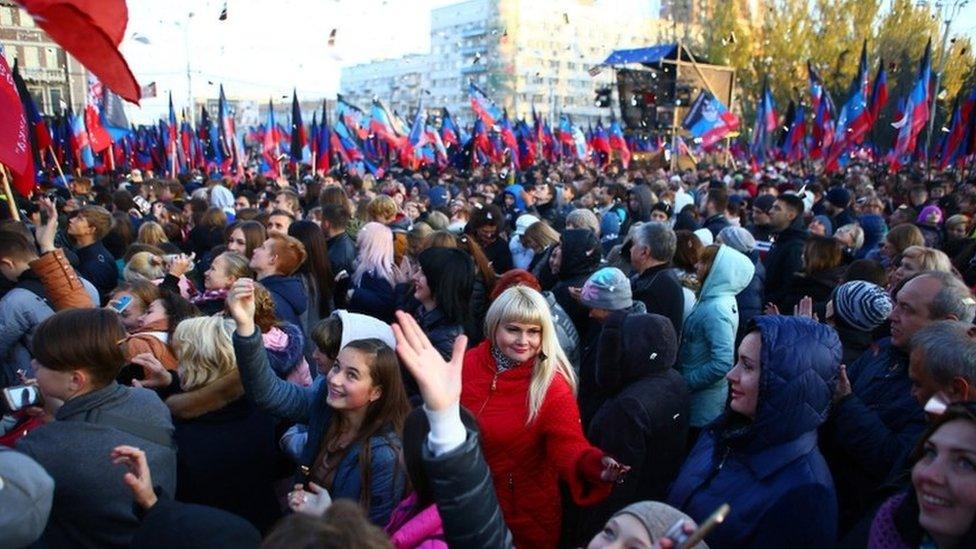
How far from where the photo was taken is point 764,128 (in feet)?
70.6

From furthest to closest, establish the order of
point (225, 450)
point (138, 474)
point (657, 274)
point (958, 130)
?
point (958, 130) → point (657, 274) → point (225, 450) → point (138, 474)

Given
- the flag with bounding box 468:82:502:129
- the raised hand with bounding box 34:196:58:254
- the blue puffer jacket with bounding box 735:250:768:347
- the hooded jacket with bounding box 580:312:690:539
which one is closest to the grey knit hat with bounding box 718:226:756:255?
the blue puffer jacket with bounding box 735:250:768:347

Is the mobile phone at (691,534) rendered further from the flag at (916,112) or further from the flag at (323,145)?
the flag at (323,145)

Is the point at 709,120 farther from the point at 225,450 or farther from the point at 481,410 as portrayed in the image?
the point at 225,450

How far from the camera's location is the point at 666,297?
15.1ft

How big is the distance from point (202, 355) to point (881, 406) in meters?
3.03

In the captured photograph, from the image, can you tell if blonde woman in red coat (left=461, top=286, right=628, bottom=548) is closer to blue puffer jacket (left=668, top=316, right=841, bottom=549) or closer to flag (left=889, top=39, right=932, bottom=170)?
blue puffer jacket (left=668, top=316, right=841, bottom=549)

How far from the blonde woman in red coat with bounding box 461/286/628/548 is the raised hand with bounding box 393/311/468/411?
1172 mm

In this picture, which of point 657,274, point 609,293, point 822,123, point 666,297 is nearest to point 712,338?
point 666,297

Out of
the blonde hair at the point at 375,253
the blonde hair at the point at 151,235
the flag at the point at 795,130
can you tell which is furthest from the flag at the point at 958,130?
the blonde hair at the point at 151,235

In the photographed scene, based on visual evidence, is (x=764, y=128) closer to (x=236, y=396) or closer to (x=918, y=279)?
(x=918, y=279)

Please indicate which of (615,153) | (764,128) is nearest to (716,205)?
(764,128)

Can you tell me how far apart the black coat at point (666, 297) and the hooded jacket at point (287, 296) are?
2265 mm

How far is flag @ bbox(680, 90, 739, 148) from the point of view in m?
17.6
